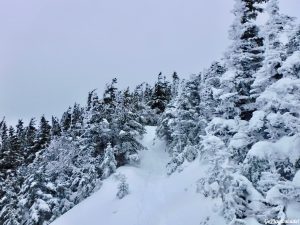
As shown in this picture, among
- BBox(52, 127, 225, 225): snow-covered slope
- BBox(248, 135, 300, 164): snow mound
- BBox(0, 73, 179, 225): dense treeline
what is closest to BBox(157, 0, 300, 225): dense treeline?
BBox(248, 135, 300, 164): snow mound

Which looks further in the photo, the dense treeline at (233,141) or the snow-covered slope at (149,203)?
the snow-covered slope at (149,203)

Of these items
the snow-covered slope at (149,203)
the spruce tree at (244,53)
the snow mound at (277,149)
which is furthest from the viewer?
the snow-covered slope at (149,203)

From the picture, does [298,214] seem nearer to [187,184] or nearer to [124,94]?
[187,184]

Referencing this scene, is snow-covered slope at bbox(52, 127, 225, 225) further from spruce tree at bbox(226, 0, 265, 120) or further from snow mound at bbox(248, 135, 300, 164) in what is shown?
spruce tree at bbox(226, 0, 265, 120)

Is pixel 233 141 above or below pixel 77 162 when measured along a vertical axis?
above

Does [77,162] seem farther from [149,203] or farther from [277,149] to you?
[277,149]

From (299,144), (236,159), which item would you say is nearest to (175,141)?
(236,159)

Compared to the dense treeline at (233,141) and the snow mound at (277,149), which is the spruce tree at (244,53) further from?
the snow mound at (277,149)

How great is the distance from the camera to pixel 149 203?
29359 millimetres

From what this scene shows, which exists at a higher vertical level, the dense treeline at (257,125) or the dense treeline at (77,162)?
the dense treeline at (257,125)

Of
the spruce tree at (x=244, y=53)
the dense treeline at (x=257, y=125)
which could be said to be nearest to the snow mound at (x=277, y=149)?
the dense treeline at (x=257, y=125)

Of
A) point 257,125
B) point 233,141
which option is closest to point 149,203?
point 233,141

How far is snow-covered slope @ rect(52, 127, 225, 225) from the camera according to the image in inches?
917

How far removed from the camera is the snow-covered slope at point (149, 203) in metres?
23.3
